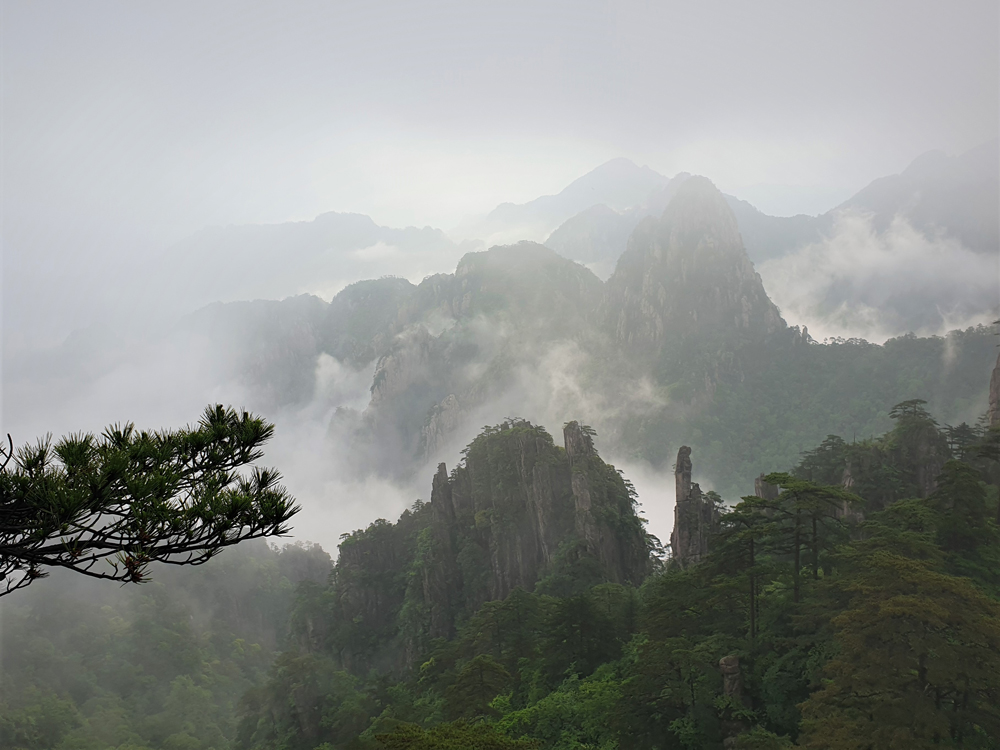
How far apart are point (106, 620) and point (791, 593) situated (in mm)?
85390

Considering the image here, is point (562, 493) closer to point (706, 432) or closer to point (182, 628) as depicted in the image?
point (182, 628)

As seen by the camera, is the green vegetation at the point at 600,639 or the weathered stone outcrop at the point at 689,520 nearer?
the green vegetation at the point at 600,639

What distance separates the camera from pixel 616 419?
415 ft

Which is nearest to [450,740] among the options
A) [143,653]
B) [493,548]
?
[493,548]

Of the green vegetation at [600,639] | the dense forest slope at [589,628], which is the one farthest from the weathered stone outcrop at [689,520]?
the green vegetation at [600,639]

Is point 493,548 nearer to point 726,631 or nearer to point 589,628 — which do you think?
point 589,628

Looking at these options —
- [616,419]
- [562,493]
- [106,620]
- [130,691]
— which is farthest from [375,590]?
[616,419]

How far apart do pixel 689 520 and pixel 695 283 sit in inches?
3970

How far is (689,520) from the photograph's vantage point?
38.2m

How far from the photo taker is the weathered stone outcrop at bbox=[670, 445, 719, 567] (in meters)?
37.5

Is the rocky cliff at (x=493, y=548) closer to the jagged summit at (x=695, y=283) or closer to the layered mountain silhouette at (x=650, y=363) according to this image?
the layered mountain silhouette at (x=650, y=363)

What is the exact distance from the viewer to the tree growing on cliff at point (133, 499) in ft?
20.6

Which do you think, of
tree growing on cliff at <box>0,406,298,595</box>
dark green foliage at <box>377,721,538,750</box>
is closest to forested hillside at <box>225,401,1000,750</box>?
dark green foliage at <box>377,721,538,750</box>

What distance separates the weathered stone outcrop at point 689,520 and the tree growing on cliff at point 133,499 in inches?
1316
